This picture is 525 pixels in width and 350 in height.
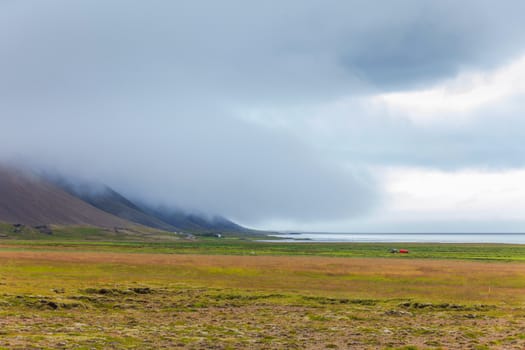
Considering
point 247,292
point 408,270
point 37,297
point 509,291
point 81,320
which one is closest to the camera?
point 81,320

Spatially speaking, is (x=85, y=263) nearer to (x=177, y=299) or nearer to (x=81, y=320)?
(x=177, y=299)

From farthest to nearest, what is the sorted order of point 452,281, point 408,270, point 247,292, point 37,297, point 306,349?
1. point 408,270
2. point 452,281
3. point 247,292
4. point 37,297
5. point 306,349

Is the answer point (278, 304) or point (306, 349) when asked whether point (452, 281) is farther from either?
point (306, 349)

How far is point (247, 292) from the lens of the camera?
46.8 m

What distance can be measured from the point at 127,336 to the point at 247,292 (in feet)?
67.9

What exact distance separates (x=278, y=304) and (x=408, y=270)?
1508 inches

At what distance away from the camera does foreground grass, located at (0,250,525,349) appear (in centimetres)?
2720

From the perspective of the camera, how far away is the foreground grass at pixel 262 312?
2720 centimetres

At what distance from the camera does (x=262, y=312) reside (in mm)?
37844

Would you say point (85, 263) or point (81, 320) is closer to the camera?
point (81, 320)

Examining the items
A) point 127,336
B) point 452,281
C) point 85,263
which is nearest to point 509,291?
point 452,281

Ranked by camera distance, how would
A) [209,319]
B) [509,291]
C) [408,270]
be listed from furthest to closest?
[408,270] → [509,291] → [209,319]

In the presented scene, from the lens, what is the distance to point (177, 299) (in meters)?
42.3

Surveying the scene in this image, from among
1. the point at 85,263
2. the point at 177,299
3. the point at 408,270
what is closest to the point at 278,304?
the point at 177,299
